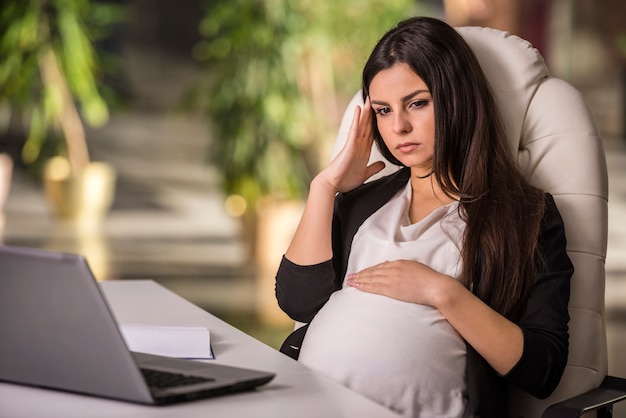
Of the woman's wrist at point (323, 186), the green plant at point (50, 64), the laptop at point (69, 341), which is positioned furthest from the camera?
the green plant at point (50, 64)

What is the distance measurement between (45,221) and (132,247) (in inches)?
33.4

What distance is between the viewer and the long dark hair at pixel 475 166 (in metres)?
1.60

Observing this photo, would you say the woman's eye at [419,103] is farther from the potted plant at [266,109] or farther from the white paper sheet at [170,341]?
the potted plant at [266,109]

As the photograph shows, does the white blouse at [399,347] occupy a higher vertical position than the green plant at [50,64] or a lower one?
lower

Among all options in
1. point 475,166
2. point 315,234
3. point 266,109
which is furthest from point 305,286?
point 266,109

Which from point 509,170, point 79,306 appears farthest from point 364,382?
point 79,306

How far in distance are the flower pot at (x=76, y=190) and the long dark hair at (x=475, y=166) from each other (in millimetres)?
5216

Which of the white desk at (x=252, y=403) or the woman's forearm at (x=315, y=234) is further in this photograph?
the woman's forearm at (x=315, y=234)

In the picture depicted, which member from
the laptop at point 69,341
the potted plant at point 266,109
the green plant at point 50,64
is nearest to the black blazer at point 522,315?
the laptop at point 69,341

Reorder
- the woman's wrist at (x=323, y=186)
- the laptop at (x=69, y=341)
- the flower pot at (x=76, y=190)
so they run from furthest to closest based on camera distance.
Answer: the flower pot at (x=76, y=190) → the woman's wrist at (x=323, y=186) → the laptop at (x=69, y=341)

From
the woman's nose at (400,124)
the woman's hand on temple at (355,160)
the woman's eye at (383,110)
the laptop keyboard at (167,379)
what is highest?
the woman's eye at (383,110)

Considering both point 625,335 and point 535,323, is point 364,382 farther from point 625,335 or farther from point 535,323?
point 625,335

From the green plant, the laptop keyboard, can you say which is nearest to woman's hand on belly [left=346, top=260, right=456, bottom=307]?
the laptop keyboard

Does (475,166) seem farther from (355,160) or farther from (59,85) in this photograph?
(59,85)
